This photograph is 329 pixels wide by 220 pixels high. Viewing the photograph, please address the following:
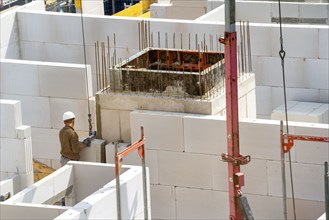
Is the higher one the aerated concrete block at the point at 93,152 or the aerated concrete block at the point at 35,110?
the aerated concrete block at the point at 35,110

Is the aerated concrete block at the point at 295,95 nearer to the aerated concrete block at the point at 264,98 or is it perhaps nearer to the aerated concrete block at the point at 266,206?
the aerated concrete block at the point at 264,98

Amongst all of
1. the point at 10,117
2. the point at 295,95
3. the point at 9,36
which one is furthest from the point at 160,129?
the point at 9,36

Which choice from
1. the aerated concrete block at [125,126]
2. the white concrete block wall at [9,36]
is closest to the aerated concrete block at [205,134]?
the aerated concrete block at [125,126]

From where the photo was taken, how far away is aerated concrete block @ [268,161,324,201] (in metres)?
20.8

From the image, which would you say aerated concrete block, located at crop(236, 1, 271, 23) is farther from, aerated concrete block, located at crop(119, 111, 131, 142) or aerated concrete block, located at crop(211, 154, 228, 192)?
aerated concrete block, located at crop(211, 154, 228, 192)

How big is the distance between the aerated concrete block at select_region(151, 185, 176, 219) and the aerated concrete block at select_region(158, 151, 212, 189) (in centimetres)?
15

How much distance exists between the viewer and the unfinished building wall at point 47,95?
24312 mm

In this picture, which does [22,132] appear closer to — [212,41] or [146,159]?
[146,159]

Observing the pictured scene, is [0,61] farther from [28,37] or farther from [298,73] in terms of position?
[298,73]

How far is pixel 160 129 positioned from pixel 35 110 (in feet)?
13.0

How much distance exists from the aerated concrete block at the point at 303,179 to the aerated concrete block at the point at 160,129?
1.73m

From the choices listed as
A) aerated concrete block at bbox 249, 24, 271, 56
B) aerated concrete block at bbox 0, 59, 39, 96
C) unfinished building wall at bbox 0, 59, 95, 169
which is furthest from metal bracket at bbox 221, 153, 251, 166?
aerated concrete block at bbox 249, 24, 271, 56

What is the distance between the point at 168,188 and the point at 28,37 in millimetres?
7707

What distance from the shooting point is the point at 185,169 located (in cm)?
2175
